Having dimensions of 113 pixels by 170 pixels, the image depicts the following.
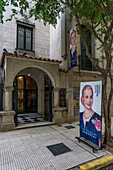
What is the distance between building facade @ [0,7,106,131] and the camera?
616 cm

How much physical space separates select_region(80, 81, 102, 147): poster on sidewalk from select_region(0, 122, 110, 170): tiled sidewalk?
1.74 ft

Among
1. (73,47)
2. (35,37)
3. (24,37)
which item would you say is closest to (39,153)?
(73,47)

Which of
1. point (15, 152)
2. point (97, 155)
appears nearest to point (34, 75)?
point (15, 152)

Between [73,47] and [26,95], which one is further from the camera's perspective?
[26,95]

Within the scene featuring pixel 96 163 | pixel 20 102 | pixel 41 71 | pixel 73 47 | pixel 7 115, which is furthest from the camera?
pixel 20 102

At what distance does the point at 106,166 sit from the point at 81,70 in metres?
6.14

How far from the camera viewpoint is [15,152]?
384cm

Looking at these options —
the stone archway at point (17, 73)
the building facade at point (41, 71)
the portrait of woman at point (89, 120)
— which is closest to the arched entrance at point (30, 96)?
the building facade at point (41, 71)

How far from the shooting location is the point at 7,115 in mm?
5891

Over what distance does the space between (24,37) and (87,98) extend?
8459 mm

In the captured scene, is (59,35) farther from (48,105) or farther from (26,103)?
(26,103)

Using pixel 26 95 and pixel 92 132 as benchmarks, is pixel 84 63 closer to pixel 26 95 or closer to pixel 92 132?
pixel 92 132

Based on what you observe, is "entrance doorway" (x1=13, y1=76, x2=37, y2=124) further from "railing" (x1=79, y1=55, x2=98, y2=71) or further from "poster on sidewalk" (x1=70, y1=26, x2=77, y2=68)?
"poster on sidewalk" (x1=70, y1=26, x2=77, y2=68)

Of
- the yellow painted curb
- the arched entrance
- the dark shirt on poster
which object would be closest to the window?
the arched entrance
